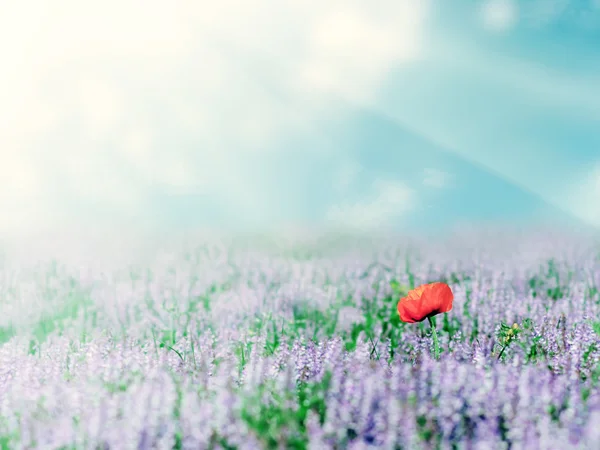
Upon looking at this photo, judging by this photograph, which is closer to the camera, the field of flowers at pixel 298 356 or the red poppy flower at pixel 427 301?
the field of flowers at pixel 298 356

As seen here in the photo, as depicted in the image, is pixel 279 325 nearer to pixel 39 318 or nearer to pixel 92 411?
pixel 39 318

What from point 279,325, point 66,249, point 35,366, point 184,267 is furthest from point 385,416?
point 66,249

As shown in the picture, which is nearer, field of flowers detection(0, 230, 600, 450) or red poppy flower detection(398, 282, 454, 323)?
field of flowers detection(0, 230, 600, 450)

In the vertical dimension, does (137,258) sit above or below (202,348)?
above

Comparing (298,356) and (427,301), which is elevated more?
(427,301)
